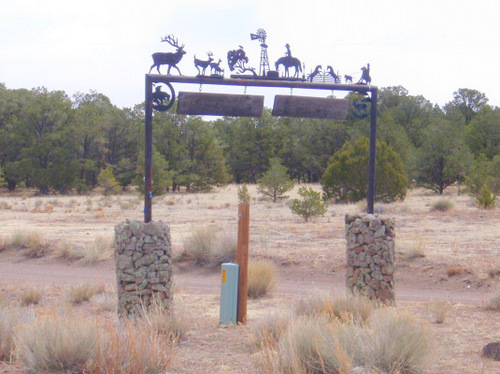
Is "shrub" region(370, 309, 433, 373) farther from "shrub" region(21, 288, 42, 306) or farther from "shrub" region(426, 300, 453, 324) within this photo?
"shrub" region(21, 288, 42, 306)

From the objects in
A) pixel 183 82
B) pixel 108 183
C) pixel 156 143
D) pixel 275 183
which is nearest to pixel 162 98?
pixel 183 82

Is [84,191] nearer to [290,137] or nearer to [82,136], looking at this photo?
[82,136]

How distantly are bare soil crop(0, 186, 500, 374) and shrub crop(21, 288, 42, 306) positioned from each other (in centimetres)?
24

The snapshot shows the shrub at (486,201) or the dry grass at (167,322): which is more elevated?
the shrub at (486,201)

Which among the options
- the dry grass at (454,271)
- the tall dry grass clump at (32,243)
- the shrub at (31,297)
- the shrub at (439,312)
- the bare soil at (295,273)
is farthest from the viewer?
the tall dry grass clump at (32,243)

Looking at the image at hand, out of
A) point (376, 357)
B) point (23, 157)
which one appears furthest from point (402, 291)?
point (23, 157)

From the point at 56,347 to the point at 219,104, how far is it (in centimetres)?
406

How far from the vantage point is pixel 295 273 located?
1573 centimetres

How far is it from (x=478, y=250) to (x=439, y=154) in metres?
29.6

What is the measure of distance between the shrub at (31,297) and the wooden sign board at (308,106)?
568 centimetres

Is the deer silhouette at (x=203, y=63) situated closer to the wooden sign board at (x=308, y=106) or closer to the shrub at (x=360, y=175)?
the wooden sign board at (x=308, y=106)

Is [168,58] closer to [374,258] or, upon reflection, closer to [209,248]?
[374,258]

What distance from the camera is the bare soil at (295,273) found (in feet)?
25.0

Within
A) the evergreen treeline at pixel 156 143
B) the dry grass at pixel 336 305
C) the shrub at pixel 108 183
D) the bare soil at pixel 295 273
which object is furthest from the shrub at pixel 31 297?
the evergreen treeline at pixel 156 143
